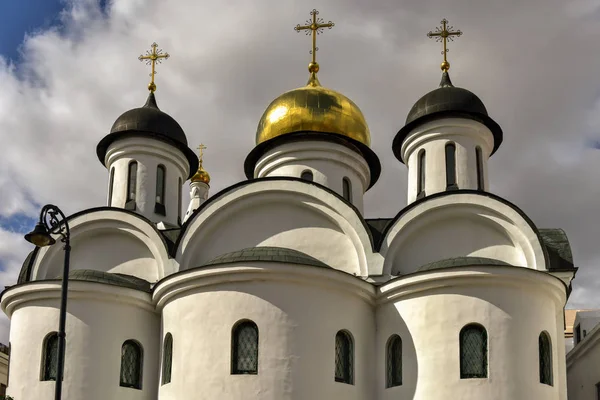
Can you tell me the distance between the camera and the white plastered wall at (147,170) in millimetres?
18859

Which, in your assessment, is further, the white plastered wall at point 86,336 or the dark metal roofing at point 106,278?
the dark metal roofing at point 106,278

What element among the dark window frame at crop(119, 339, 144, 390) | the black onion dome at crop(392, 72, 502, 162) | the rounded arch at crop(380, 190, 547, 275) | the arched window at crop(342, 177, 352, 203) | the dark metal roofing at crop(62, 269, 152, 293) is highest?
the black onion dome at crop(392, 72, 502, 162)

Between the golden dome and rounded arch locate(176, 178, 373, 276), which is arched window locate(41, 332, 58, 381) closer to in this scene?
rounded arch locate(176, 178, 373, 276)

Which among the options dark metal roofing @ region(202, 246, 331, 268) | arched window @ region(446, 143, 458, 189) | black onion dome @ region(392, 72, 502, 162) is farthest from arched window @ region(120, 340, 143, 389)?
black onion dome @ region(392, 72, 502, 162)

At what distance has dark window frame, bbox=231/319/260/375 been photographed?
13.3 meters

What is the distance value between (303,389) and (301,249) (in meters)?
3.26

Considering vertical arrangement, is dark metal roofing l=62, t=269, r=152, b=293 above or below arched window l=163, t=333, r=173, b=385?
above

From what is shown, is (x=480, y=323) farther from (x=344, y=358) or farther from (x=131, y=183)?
(x=131, y=183)

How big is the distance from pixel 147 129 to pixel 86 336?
19.9 feet

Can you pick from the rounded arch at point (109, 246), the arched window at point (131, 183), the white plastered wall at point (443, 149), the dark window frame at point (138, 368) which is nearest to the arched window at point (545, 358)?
the white plastered wall at point (443, 149)

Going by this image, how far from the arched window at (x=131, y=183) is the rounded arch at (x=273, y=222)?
3011 mm

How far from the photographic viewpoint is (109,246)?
1697 centimetres

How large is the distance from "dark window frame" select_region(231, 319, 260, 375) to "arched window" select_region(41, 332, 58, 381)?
3.33 metres

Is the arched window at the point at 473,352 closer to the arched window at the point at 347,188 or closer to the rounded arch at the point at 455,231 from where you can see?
the rounded arch at the point at 455,231
